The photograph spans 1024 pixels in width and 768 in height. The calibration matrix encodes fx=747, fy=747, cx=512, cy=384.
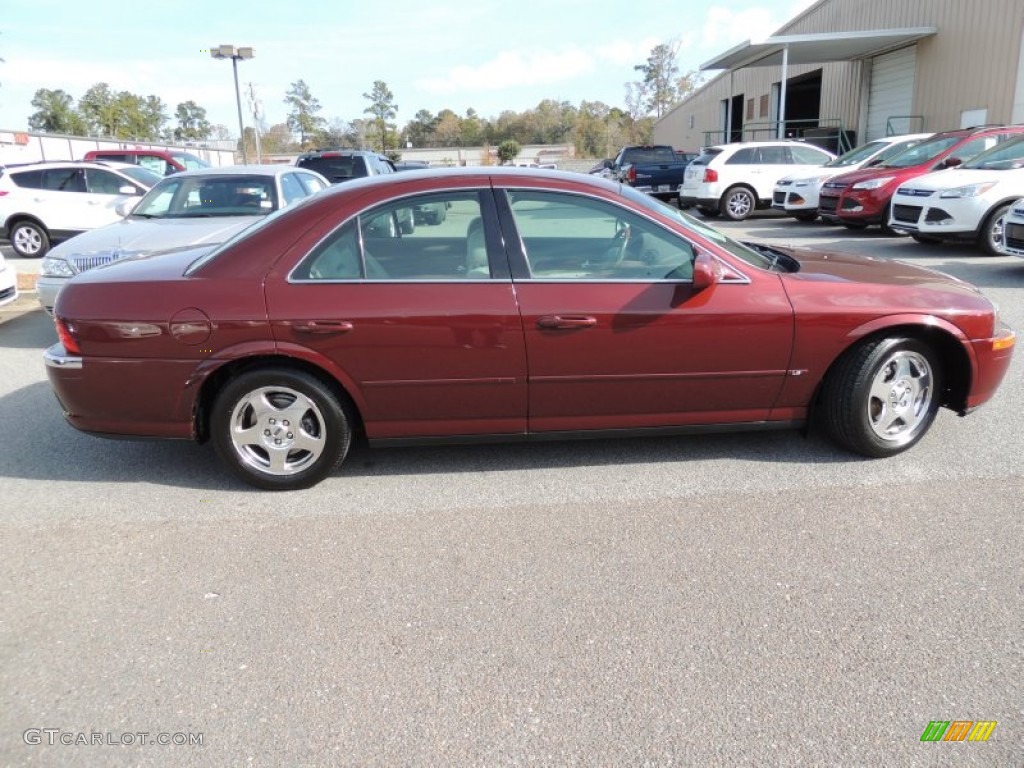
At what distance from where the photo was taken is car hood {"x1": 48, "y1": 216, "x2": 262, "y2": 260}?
6.69 m

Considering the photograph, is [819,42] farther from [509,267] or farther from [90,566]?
[90,566]

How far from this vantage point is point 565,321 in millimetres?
3672

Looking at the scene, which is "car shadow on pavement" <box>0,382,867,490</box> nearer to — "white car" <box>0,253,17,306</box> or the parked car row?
"white car" <box>0,253,17,306</box>

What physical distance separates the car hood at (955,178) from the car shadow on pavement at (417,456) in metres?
7.81

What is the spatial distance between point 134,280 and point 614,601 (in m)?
2.84

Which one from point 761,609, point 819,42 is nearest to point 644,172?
point 819,42

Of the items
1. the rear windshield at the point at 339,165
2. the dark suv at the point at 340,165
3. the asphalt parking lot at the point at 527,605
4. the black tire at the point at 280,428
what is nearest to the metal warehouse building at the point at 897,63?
the dark suv at the point at 340,165

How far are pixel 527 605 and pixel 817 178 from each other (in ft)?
46.9

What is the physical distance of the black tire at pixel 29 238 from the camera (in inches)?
505

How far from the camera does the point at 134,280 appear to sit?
3797 millimetres

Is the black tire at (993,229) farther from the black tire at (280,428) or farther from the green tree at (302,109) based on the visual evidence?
the green tree at (302,109)

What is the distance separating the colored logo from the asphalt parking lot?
2 cm

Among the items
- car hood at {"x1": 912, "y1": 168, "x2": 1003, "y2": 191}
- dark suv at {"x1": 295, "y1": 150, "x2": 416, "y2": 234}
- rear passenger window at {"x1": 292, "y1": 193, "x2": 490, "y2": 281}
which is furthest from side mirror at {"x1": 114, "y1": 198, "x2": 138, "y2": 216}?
car hood at {"x1": 912, "y1": 168, "x2": 1003, "y2": 191}
